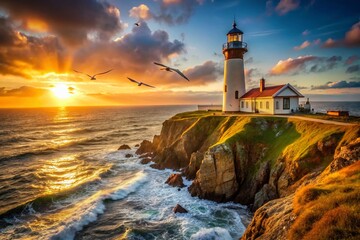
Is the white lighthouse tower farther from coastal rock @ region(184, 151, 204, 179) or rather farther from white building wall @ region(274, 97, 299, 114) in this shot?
coastal rock @ region(184, 151, 204, 179)

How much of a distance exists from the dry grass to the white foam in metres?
8.66

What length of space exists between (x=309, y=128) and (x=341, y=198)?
694 inches

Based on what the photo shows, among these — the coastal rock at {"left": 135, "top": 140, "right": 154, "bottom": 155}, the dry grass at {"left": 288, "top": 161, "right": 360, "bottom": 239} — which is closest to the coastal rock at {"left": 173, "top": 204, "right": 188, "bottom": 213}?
the dry grass at {"left": 288, "top": 161, "right": 360, "bottom": 239}

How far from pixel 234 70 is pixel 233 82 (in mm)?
2317

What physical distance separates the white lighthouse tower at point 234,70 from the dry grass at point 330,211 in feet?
111

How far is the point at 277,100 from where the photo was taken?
37.7 meters

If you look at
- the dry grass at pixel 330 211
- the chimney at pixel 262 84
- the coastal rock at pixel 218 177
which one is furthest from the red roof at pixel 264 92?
the dry grass at pixel 330 211

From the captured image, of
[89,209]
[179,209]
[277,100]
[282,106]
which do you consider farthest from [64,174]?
[282,106]

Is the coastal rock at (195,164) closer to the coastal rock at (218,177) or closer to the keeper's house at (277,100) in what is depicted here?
the coastal rock at (218,177)

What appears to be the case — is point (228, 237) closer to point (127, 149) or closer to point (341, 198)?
point (341, 198)

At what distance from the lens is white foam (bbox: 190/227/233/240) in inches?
707

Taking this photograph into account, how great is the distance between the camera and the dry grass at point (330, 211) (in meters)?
8.13

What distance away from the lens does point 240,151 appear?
86.5 feet

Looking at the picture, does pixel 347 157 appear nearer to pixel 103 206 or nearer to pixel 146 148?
pixel 103 206
